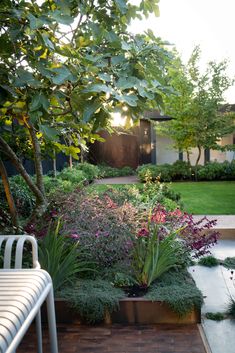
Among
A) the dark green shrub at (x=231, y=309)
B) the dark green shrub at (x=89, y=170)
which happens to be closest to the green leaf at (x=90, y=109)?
the dark green shrub at (x=231, y=309)

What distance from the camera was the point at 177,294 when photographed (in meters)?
3.28

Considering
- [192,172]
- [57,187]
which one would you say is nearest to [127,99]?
[57,187]

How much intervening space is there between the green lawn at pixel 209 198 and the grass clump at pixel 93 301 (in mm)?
5120

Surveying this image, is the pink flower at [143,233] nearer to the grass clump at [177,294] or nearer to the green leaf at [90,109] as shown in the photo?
the grass clump at [177,294]

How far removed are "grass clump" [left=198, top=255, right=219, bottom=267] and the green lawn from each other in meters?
3.35

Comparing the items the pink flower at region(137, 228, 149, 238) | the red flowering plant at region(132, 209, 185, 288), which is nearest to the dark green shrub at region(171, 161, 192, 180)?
the pink flower at region(137, 228, 149, 238)

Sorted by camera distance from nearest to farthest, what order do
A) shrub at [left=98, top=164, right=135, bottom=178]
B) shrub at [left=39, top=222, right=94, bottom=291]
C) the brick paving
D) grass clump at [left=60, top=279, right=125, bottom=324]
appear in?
the brick paving
grass clump at [left=60, top=279, right=125, bottom=324]
shrub at [left=39, top=222, right=94, bottom=291]
shrub at [left=98, top=164, right=135, bottom=178]

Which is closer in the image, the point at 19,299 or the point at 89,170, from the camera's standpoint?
the point at 19,299

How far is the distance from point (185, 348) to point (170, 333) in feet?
0.83

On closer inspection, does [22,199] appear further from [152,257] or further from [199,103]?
[199,103]

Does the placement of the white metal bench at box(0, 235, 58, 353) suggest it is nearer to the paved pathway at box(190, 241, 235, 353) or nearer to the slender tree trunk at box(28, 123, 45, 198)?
the paved pathway at box(190, 241, 235, 353)

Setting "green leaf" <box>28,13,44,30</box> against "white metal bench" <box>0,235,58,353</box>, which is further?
"green leaf" <box>28,13,44,30</box>

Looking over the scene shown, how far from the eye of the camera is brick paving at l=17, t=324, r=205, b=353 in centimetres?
285

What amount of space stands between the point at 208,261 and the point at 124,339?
2008 millimetres
